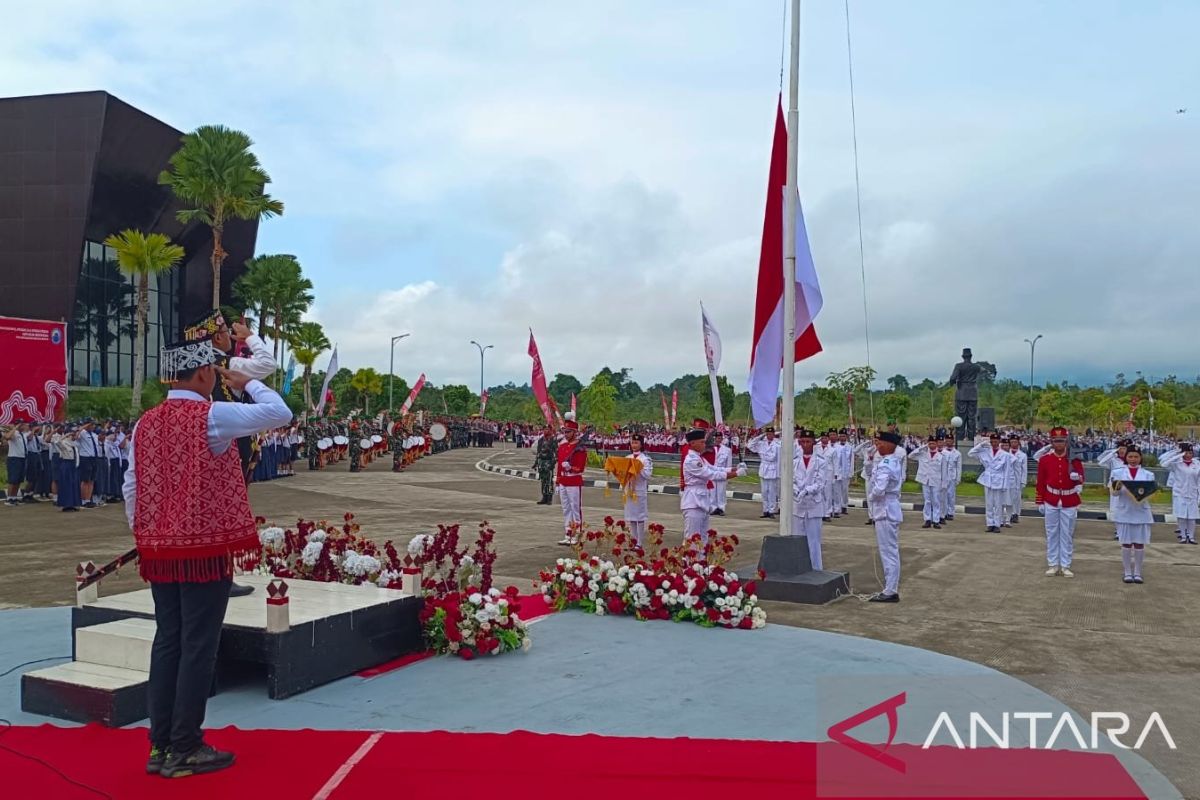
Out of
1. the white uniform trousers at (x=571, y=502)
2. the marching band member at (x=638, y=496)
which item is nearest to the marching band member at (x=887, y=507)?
the marching band member at (x=638, y=496)

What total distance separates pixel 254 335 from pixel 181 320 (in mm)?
50503

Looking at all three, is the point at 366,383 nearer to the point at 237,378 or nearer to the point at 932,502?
the point at 932,502

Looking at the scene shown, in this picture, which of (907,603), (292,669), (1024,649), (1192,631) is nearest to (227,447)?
(292,669)

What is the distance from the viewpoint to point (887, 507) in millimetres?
9641

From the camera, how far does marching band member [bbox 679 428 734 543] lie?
10.7 metres

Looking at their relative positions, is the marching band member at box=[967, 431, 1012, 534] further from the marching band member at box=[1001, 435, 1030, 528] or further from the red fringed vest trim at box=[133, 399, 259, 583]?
the red fringed vest trim at box=[133, 399, 259, 583]

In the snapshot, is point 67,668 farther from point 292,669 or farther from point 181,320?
point 181,320

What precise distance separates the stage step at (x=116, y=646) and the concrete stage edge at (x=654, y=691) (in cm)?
45

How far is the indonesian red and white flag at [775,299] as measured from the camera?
10.2m

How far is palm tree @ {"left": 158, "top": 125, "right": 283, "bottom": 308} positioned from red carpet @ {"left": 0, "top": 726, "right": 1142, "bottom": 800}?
31457mm

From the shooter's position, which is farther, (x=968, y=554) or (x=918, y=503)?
(x=918, y=503)

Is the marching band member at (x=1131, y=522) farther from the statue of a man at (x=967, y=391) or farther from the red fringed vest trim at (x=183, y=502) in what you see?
the statue of a man at (x=967, y=391)

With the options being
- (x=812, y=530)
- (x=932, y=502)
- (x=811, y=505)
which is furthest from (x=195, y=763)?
(x=932, y=502)

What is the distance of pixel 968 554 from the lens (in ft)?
44.4
